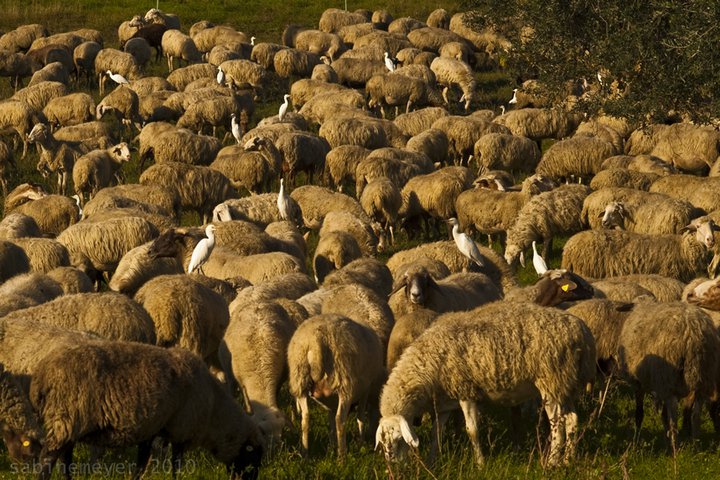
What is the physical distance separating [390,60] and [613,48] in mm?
15618

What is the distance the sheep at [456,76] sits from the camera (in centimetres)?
3441

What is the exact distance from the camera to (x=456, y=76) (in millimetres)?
34719

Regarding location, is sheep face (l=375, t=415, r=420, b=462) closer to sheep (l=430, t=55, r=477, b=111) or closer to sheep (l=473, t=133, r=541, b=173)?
sheep (l=473, t=133, r=541, b=173)

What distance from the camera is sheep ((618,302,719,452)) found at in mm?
10078

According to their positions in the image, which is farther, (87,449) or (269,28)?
(269,28)

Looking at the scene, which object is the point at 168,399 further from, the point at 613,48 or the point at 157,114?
the point at 157,114

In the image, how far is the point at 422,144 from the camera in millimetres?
24875

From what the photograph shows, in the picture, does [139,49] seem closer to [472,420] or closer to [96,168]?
[96,168]

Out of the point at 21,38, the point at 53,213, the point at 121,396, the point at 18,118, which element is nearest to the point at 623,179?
the point at 53,213

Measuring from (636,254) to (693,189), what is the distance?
396cm

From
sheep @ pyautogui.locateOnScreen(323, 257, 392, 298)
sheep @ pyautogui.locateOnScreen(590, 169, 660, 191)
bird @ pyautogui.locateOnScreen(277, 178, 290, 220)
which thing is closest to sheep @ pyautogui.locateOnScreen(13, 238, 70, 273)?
A: sheep @ pyautogui.locateOnScreen(323, 257, 392, 298)

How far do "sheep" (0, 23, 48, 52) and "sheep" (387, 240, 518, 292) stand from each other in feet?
90.4

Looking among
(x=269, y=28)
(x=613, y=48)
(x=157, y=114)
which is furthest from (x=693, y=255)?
(x=269, y=28)

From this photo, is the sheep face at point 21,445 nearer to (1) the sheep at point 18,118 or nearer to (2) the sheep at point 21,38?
(1) the sheep at point 18,118
